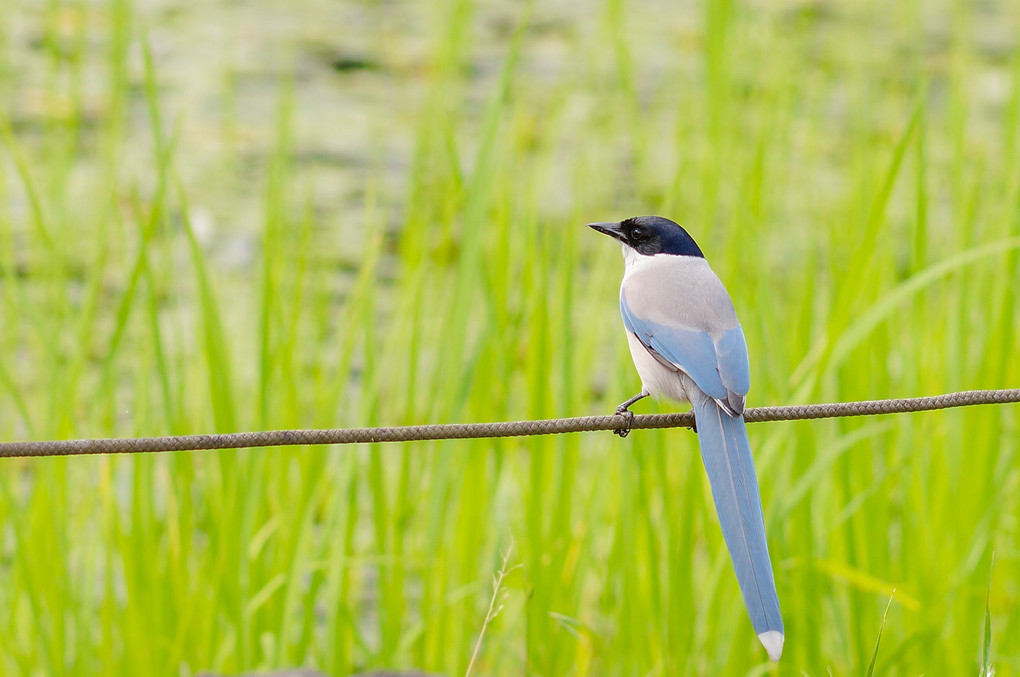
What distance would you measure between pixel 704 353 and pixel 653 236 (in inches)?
19.9

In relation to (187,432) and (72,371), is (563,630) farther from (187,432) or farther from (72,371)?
(72,371)

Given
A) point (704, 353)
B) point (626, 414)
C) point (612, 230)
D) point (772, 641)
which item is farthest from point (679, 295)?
point (772, 641)

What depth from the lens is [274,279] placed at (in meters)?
2.65

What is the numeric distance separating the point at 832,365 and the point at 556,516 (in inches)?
25.6

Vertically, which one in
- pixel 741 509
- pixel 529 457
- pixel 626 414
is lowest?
pixel 529 457

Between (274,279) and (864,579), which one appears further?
(274,279)

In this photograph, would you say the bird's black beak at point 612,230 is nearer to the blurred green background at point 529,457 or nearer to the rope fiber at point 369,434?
the blurred green background at point 529,457

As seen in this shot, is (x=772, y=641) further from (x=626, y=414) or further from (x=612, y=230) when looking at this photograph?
(x=612, y=230)

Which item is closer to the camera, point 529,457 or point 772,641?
point 772,641

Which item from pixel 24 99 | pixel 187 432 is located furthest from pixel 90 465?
pixel 24 99

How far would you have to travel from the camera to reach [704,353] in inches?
79.2

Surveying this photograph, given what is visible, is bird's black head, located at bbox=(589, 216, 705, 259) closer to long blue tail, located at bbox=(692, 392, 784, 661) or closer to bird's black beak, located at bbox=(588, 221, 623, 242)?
bird's black beak, located at bbox=(588, 221, 623, 242)

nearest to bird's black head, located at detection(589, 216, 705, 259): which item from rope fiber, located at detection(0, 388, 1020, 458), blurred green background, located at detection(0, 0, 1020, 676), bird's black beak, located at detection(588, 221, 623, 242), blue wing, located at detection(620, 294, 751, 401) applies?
bird's black beak, located at detection(588, 221, 623, 242)

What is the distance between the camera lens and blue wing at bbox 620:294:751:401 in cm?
192
